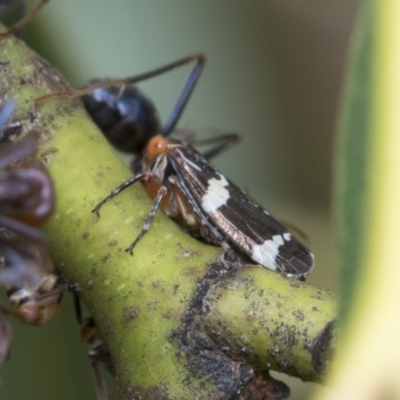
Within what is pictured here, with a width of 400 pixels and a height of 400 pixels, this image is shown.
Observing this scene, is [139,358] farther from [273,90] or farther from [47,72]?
[273,90]

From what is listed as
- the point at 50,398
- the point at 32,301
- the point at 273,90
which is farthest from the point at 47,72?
the point at 273,90

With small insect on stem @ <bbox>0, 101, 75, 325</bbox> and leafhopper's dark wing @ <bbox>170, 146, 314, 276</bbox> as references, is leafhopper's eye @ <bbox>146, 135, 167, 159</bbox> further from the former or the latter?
small insect on stem @ <bbox>0, 101, 75, 325</bbox>

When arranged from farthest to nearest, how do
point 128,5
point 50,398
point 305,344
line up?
point 128,5 → point 50,398 → point 305,344

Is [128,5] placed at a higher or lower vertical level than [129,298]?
higher

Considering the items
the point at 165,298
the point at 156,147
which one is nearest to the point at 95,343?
the point at 165,298

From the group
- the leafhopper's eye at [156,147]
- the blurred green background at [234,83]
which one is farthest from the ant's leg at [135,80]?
the blurred green background at [234,83]

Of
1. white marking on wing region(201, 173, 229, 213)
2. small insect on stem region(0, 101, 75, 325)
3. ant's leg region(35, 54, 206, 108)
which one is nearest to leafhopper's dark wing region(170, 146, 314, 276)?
white marking on wing region(201, 173, 229, 213)
